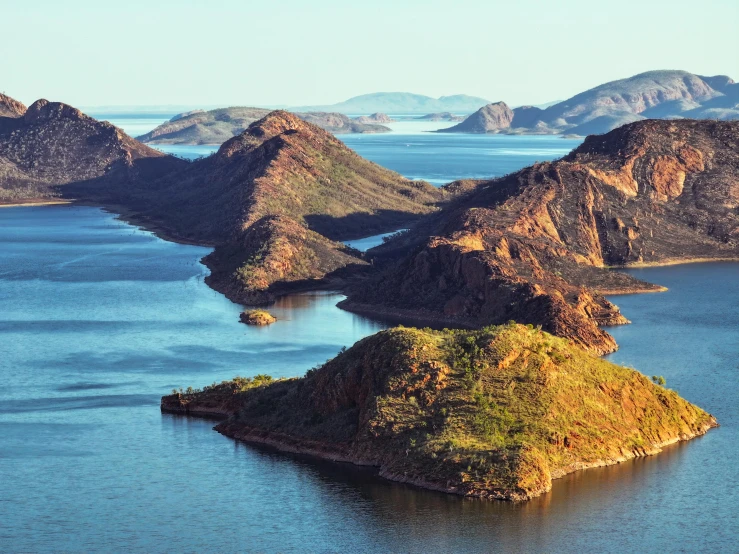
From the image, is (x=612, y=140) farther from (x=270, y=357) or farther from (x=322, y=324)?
(x=270, y=357)

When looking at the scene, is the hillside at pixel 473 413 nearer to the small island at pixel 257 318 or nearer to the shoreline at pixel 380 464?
the shoreline at pixel 380 464

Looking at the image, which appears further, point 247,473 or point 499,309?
point 499,309

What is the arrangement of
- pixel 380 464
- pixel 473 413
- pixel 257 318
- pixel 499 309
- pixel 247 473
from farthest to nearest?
Result: pixel 257 318 → pixel 499 309 → pixel 473 413 → pixel 380 464 → pixel 247 473

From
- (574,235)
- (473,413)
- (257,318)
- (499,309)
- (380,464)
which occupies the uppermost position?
(574,235)

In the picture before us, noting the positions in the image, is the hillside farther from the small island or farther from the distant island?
the small island

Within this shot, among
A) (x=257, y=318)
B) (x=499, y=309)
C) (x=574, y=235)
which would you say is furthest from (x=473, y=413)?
(x=574, y=235)

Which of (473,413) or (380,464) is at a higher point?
(473,413)

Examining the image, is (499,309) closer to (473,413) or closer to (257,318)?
(257,318)
